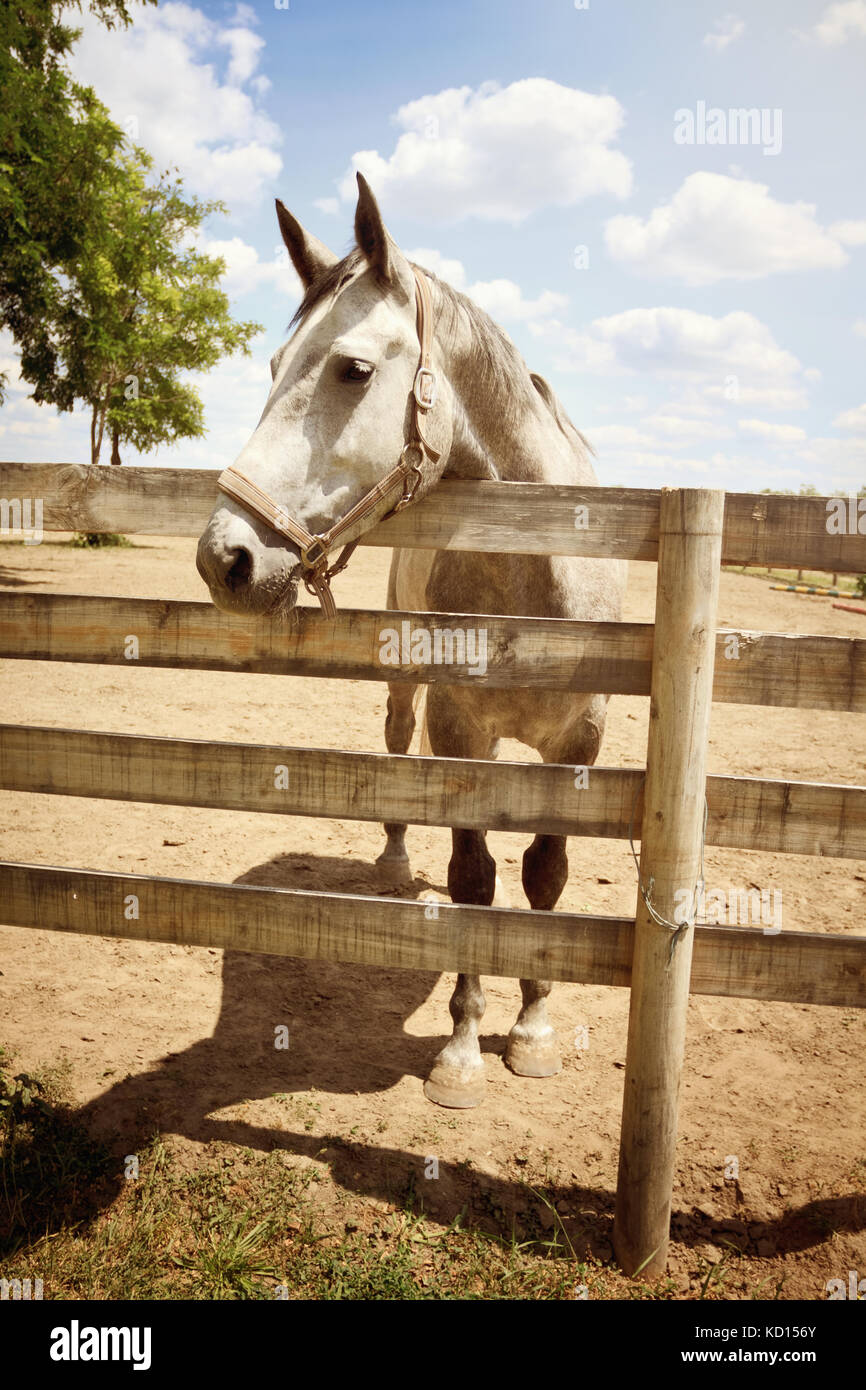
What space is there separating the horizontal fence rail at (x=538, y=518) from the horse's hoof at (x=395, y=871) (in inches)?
117

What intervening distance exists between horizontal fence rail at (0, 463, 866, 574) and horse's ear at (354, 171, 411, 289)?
592 mm

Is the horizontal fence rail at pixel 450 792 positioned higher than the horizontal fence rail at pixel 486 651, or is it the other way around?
the horizontal fence rail at pixel 486 651

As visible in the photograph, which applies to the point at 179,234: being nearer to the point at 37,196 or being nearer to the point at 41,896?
the point at 37,196

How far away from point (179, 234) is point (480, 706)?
1339 inches

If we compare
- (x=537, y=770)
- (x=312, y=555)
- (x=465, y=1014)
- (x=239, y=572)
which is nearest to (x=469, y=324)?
(x=312, y=555)

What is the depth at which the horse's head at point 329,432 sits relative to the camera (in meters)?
1.92

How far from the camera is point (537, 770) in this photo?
2.23m

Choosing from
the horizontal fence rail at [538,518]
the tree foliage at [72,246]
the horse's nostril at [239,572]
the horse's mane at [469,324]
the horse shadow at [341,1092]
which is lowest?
the horse shadow at [341,1092]

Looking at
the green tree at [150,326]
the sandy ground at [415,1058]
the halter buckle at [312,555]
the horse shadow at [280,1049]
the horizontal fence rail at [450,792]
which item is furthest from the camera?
the green tree at [150,326]

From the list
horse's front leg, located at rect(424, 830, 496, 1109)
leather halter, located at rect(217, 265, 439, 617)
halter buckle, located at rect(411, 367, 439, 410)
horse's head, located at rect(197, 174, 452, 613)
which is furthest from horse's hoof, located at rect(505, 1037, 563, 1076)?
halter buckle, located at rect(411, 367, 439, 410)

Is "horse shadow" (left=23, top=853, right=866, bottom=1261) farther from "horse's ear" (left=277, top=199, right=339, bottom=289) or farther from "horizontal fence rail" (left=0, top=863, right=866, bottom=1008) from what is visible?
"horse's ear" (left=277, top=199, right=339, bottom=289)

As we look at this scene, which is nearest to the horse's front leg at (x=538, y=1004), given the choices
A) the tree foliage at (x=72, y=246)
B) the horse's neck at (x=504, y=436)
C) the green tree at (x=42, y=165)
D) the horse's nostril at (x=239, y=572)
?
the horse's neck at (x=504, y=436)

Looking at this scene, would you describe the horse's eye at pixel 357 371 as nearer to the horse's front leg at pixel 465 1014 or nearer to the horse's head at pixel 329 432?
the horse's head at pixel 329 432

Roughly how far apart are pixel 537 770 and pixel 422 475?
881 millimetres
